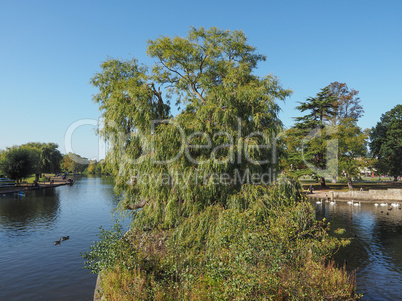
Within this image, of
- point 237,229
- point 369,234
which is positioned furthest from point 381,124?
point 237,229

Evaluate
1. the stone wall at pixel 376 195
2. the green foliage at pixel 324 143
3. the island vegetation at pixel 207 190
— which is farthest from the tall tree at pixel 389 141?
the island vegetation at pixel 207 190

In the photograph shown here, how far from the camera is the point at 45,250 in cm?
2028

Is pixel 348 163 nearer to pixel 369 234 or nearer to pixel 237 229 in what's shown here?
pixel 369 234

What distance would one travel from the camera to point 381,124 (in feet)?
187

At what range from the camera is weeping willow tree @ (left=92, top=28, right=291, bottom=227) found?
13.3m

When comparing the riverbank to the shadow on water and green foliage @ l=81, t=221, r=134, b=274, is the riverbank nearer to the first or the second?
the shadow on water

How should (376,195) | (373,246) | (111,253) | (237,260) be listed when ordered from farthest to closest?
(376,195)
(373,246)
(111,253)
(237,260)

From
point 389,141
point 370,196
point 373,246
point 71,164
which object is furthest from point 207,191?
point 71,164

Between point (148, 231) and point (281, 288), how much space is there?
8082 mm

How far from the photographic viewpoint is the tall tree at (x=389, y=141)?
173 feet

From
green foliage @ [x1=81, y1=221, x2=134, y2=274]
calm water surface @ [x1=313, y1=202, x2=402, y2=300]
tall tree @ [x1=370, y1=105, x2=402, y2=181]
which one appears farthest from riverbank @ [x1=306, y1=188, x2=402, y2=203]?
green foliage @ [x1=81, y1=221, x2=134, y2=274]

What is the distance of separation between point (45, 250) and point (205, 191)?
570 inches

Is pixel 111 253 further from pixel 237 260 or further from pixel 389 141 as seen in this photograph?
pixel 389 141

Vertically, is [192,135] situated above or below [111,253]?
above
